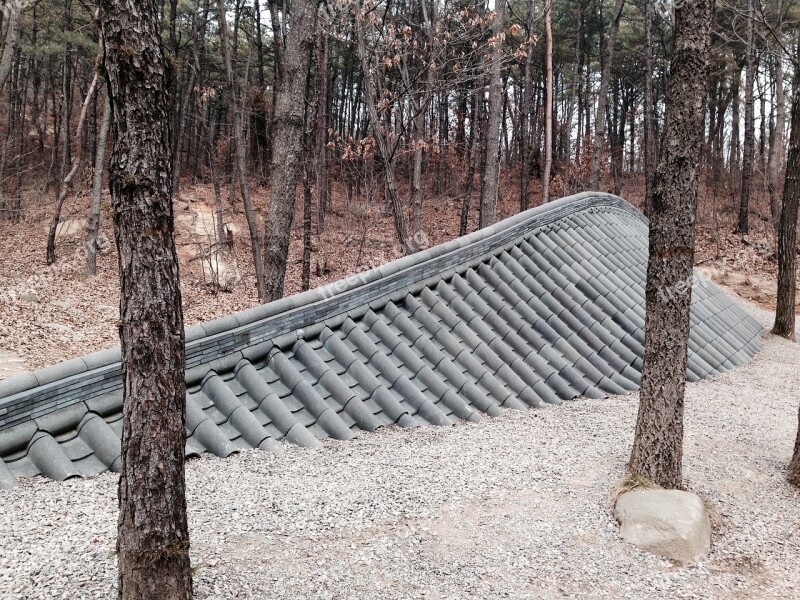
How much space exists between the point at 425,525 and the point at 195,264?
43.6 feet

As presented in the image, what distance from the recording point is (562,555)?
2.79m

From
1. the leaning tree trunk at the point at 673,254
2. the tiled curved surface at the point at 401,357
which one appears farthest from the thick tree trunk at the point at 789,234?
the leaning tree trunk at the point at 673,254

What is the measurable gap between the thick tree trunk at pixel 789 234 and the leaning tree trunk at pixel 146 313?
9.07 meters

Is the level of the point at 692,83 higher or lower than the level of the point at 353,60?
lower

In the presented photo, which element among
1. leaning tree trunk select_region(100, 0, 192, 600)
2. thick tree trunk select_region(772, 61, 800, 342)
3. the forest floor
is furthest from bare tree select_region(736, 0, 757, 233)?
leaning tree trunk select_region(100, 0, 192, 600)

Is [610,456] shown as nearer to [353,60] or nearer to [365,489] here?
[365,489]

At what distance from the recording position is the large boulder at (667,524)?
9.24ft

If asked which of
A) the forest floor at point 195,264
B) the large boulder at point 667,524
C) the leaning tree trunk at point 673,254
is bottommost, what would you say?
the forest floor at point 195,264

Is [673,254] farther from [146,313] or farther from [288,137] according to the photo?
[288,137]

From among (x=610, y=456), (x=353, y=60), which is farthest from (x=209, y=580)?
(x=353, y=60)

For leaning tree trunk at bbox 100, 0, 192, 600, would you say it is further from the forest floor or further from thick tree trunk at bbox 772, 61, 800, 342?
thick tree trunk at bbox 772, 61, 800, 342

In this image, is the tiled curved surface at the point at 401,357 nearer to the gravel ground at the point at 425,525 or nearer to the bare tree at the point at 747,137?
the gravel ground at the point at 425,525

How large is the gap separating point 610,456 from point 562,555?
1.27 metres

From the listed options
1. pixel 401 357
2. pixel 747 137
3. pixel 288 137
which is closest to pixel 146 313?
pixel 401 357
